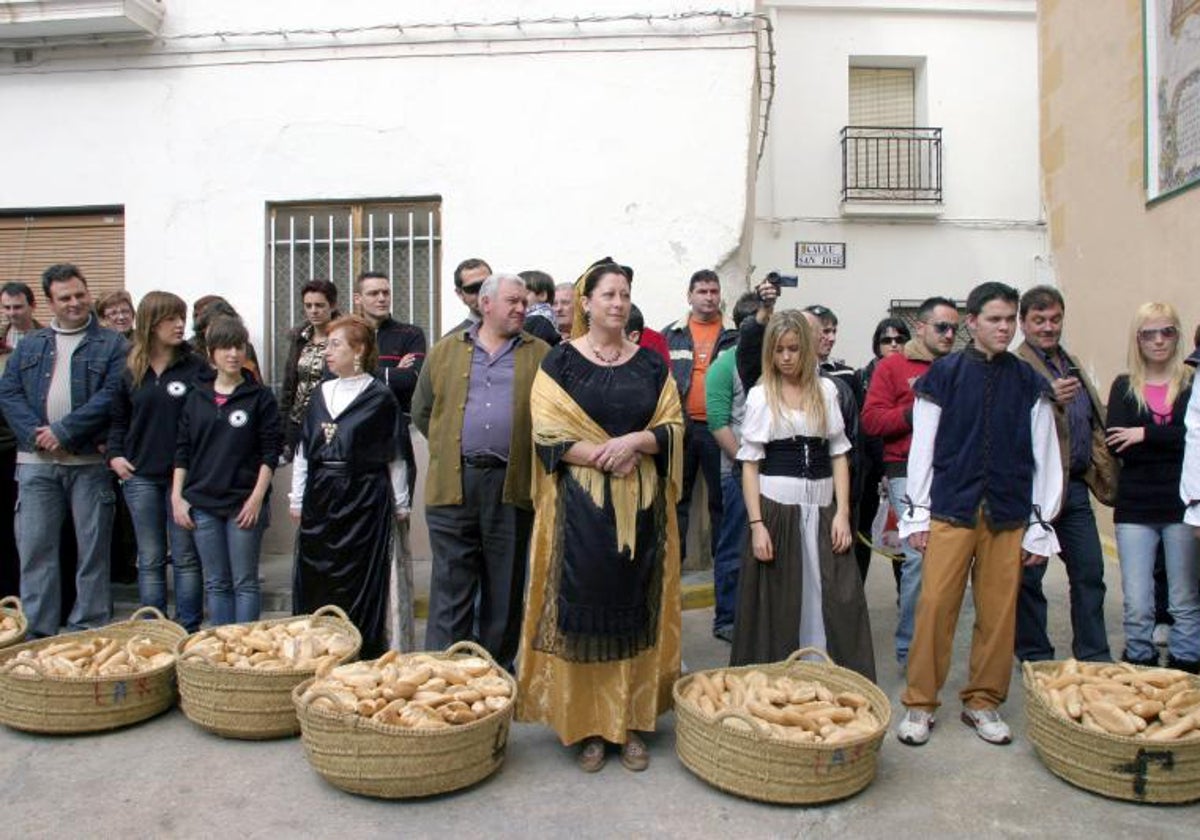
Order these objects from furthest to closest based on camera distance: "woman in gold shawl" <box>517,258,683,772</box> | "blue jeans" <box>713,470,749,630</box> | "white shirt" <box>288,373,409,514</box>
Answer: "blue jeans" <box>713,470,749,630</box>, "white shirt" <box>288,373,409,514</box>, "woman in gold shawl" <box>517,258,683,772</box>

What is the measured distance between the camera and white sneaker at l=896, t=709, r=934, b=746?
3871mm

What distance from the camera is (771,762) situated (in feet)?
10.7

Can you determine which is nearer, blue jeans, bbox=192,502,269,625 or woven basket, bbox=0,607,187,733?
woven basket, bbox=0,607,187,733

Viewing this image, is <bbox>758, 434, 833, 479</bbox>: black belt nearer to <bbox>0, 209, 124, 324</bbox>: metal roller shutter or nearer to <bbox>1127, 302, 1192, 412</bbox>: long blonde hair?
<bbox>1127, 302, 1192, 412</bbox>: long blonde hair

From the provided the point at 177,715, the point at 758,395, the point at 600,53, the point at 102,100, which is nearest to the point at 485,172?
the point at 600,53

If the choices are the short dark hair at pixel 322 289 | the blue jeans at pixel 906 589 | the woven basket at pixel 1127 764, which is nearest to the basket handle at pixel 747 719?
the woven basket at pixel 1127 764

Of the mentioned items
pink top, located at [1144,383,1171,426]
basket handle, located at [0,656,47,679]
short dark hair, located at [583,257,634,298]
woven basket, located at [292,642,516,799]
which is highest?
short dark hair, located at [583,257,634,298]

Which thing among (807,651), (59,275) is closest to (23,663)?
(59,275)

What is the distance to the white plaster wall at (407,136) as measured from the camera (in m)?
6.80

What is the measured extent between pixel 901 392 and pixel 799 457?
107 cm

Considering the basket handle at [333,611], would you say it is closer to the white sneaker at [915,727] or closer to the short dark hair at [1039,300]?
the white sneaker at [915,727]

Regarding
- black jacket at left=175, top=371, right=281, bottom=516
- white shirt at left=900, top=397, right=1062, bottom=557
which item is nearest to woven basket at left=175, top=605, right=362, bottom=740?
black jacket at left=175, top=371, right=281, bottom=516

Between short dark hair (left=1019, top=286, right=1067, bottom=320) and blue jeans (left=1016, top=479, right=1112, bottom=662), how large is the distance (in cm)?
83

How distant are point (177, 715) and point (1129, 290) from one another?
717 centimetres
